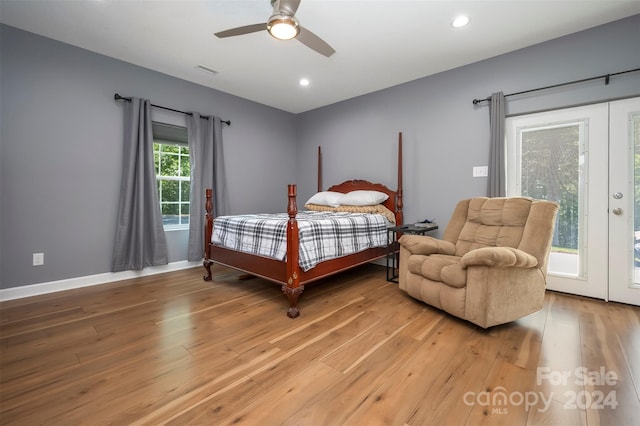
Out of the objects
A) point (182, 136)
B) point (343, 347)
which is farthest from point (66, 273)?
point (343, 347)

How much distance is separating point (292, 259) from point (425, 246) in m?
1.25

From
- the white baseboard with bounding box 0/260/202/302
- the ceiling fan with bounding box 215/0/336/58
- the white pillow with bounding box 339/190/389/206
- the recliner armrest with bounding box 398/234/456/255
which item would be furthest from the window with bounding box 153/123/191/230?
the recliner armrest with bounding box 398/234/456/255

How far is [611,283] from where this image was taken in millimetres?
2588

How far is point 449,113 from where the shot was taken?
138 inches

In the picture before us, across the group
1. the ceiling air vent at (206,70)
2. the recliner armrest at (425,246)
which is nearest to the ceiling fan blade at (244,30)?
the ceiling air vent at (206,70)

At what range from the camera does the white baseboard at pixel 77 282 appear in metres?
2.69

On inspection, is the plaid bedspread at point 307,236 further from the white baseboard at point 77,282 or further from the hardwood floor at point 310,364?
the white baseboard at point 77,282

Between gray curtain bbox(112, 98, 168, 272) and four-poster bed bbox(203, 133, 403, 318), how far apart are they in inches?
29.6

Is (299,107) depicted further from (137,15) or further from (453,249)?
(453,249)

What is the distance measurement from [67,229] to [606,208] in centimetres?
549

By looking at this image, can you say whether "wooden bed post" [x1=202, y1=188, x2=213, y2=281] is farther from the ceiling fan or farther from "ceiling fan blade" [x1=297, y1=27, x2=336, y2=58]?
"ceiling fan blade" [x1=297, y1=27, x2=336, y2=58]

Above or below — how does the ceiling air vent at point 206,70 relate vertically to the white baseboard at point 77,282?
above

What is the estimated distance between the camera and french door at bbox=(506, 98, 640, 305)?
251 cm

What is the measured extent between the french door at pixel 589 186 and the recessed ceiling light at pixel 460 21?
48.6 inches
